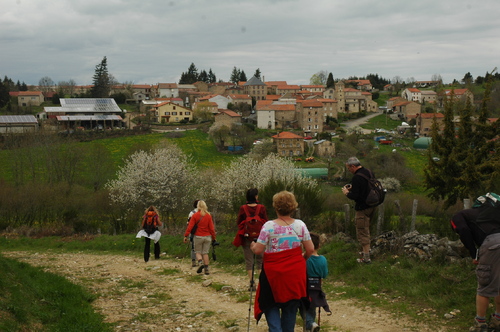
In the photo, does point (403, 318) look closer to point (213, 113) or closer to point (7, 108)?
point (213, 113)

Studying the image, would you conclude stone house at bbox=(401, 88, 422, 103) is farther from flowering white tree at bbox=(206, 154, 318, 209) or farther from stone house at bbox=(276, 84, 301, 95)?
flowering white tree at bbox=(206, 154, 318, 209)

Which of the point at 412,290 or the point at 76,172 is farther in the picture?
the point at 76,172

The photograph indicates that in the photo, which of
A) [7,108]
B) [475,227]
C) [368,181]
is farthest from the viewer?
[7,108]

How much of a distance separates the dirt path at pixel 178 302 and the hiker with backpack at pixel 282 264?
172 cm

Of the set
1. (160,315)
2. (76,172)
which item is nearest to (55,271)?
(160,315)

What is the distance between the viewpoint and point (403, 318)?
715 centimetres

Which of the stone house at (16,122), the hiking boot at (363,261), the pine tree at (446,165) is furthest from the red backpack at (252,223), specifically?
the stone house at (16,122)

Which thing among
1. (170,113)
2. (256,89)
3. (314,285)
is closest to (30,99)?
(170,113)

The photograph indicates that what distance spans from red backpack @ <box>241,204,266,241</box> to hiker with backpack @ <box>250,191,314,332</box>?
3155 millimetres

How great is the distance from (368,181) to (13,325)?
6.10 metres

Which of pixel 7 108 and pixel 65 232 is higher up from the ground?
pixel 7 108

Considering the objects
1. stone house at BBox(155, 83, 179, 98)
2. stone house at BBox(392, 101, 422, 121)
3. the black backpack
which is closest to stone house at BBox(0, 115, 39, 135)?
stone house at BBox(155, 83, 179, 98)

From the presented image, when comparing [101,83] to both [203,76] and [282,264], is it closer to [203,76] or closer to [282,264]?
[203,76]

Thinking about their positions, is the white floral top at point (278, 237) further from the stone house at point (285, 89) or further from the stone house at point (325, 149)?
the stone house at point (285, 89)
